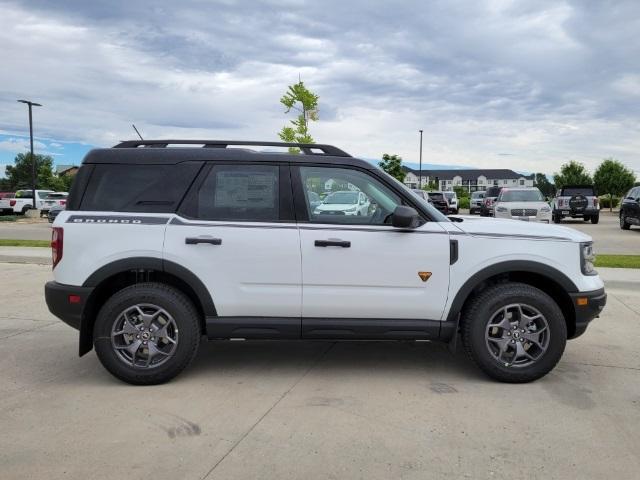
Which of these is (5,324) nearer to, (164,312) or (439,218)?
(164,312)

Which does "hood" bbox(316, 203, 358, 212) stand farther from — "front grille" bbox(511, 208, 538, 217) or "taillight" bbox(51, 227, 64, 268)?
"front grille" bbox(511, 208, 538, 217)

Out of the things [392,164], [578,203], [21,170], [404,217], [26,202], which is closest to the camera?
[404,217]

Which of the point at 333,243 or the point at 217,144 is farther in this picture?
the point at 217,144

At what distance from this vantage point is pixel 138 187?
14.5 feet

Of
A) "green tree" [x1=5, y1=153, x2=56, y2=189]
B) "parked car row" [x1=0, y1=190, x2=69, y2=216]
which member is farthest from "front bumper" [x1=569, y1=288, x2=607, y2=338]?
"green tree" [x1=5, y1=153, x2=56, y2=189]

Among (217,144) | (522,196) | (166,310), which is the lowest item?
(166,310)

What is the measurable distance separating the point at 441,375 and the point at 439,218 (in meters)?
1.30

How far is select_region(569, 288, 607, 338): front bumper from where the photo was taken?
4402mm

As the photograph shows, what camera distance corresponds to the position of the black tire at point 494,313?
4.34 m

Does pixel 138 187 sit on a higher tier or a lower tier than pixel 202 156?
lower

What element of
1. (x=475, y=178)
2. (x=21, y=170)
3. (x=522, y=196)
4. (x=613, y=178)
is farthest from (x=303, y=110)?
(x=475, y=178)

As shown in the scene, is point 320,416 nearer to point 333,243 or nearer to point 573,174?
point 333,243

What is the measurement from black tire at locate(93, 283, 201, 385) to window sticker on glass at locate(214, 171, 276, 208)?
836 millimetres

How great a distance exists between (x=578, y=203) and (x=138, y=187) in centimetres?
2433
